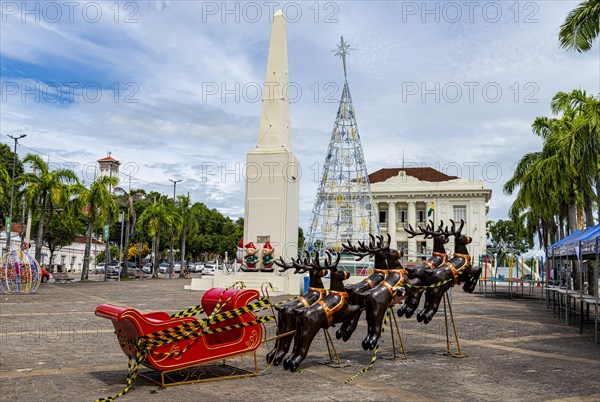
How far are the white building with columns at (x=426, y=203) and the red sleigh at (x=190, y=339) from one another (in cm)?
5997

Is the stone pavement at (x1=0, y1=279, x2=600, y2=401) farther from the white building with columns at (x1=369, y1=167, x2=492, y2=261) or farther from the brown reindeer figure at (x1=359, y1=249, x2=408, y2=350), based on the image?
the white building with columns at (x1=369, y1=167, x2=492, y2=261)

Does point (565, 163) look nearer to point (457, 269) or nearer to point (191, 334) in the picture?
point (457, 269)

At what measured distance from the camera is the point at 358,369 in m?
9.16

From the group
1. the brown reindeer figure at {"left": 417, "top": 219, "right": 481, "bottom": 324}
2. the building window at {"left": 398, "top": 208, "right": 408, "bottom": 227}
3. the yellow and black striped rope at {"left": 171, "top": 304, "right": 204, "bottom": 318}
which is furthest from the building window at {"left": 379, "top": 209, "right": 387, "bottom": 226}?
the yellow and black striped rope at {"left": 171, "top": 304, "right": 204, "bottom": 318}

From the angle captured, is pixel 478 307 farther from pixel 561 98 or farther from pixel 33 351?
pixel 33 351

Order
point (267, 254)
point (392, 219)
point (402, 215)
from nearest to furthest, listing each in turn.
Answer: point (267, 254)
point (392, 219)
point (402, 215)

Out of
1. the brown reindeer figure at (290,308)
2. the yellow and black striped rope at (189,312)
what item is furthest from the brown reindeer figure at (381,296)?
the yellow and black striped rope at (189,312)

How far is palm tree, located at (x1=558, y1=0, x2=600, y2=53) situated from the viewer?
13.7 meters

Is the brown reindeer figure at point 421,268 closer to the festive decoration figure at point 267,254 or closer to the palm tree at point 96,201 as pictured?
the festive decoration figure at point 267,254

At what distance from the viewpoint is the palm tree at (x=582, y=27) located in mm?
13742

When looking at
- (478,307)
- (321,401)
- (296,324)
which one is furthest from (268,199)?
(321,401)

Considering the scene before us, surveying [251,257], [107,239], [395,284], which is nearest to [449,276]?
[395,284]

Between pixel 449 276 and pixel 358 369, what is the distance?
2.62 meters

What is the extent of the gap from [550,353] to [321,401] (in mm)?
6258
